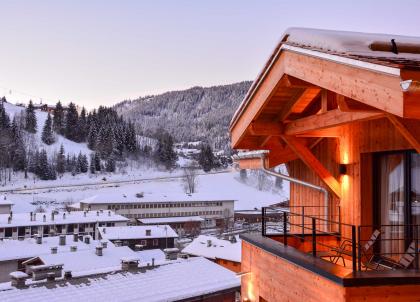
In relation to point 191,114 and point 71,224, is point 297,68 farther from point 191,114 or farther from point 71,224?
point 191,114

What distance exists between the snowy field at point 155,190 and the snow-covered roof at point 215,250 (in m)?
31.4

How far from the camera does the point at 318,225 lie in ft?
27.9

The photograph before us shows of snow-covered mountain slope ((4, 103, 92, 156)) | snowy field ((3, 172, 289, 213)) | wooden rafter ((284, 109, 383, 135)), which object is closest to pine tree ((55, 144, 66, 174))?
snow-covered mountain slope ((4, 103, 92, 156))

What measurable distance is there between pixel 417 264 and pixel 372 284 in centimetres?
129

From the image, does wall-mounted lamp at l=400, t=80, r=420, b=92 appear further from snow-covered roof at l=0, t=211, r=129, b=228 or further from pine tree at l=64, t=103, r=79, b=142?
pine tree at l=64, t=103, r=79, b=142

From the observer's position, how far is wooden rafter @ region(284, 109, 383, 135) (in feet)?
17.7

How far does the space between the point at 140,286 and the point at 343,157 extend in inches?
387

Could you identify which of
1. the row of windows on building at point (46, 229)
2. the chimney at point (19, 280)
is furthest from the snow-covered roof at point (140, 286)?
the row of windows on building at point (46, 229)

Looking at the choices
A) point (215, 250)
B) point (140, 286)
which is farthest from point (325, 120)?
point (215, 250)

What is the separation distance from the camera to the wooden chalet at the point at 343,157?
4.27 metres

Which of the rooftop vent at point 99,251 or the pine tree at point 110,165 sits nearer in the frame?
the rooftop vent at point 99,251

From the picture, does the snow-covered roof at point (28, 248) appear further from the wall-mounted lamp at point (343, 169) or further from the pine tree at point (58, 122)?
the pine tree at point (58, 122)

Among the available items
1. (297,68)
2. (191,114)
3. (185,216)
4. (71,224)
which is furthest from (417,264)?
(191,114)

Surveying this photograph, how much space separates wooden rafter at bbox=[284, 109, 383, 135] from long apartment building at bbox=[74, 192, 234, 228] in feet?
158
